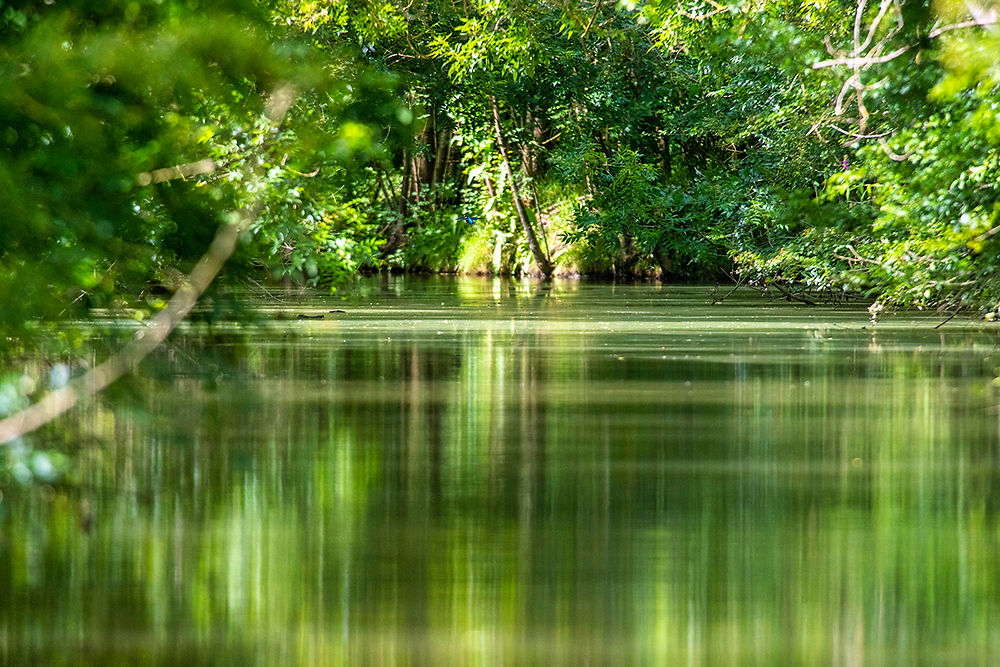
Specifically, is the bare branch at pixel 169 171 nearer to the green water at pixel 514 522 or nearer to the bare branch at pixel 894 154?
the green water at pixel 514 522

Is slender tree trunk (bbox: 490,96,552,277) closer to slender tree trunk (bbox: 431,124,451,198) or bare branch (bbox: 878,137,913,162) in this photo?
slender tree trunk (bbox: 431,124,451,198)

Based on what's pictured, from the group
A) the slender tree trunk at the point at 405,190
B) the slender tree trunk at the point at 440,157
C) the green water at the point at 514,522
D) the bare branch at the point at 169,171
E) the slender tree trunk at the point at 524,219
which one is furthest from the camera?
the slender tree trunk at the point at 440,157

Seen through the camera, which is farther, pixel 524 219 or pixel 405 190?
pixel 405 190

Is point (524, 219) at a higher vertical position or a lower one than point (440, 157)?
lower

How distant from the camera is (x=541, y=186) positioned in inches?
1704

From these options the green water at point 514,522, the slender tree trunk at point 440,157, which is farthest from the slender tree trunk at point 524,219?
the green water at point 514,522

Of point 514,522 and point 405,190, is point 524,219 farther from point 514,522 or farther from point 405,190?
point 514,522

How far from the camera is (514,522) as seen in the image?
23.1 feet

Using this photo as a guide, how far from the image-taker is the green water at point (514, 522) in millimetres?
5164

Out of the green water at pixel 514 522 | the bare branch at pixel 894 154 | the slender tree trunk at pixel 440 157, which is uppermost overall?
the slender tree trunk at pixel 440 157

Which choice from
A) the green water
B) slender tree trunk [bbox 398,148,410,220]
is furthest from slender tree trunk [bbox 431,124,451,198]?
the green water

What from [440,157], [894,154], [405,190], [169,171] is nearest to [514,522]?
[169,171]

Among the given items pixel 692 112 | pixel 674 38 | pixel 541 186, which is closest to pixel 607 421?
pixel 674 38

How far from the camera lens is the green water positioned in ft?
16.9
